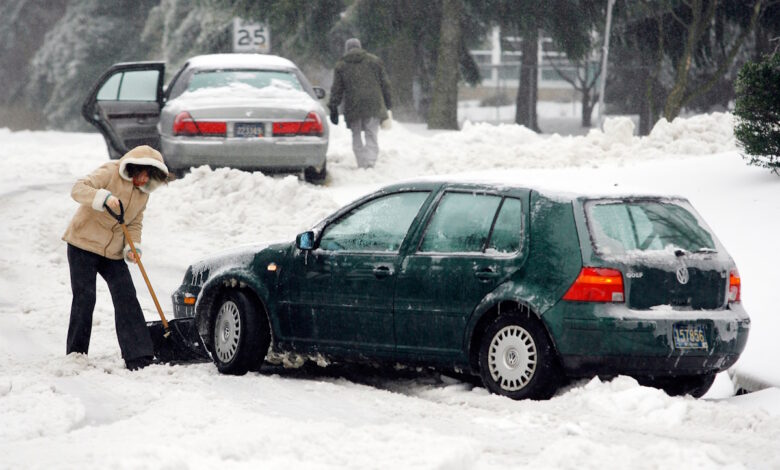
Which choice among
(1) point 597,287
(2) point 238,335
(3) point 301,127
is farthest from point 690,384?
(3) point 301,127

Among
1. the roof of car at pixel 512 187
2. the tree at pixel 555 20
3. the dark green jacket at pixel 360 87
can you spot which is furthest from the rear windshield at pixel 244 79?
the tree at pixel 555 20

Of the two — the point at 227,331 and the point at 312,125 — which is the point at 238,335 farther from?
the point at 312,125

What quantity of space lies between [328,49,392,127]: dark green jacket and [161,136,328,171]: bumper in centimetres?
263

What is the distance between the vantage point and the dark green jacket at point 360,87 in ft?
64.3

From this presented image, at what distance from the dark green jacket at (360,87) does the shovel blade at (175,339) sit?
1053cm

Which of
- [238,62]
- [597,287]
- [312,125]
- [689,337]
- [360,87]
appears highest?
[238,62]

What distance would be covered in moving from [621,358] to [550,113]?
49.5 m

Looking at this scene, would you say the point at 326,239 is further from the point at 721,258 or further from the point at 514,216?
the point at 721,258

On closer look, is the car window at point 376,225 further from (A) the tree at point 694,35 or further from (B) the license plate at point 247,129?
(A) the tree at point 694,35

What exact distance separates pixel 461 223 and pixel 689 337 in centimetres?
145

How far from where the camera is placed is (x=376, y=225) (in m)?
8.16

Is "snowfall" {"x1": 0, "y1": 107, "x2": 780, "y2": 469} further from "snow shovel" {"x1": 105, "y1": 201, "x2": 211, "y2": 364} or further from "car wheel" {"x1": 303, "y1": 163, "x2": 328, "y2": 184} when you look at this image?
"car wheel" {"x1": 303, "y1": 163, "x2": 328, "y2": 184}

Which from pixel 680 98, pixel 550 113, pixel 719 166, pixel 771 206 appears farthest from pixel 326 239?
pixel 550 113

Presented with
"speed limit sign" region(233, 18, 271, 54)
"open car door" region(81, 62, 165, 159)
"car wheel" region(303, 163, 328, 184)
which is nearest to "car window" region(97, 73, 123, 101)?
"open car door" region(81, 62, 165, 159)
